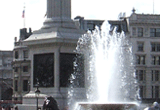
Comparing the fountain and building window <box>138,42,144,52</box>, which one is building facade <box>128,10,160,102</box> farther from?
the fountain

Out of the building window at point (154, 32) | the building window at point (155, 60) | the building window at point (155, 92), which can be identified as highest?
the building window at point (154, 32)

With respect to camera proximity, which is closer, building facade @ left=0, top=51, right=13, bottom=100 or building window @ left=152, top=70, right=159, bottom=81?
building window @ left=152, top=70, right=159, bottom=81

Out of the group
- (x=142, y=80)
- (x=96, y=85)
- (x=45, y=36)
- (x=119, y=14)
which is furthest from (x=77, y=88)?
(x=119, y=14)

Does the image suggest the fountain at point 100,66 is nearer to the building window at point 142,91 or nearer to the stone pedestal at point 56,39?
the stone pedestal at point 56,39

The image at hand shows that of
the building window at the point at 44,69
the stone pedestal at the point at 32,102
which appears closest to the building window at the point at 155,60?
the building window at the point at 44,69

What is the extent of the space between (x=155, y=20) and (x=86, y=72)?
139 ft

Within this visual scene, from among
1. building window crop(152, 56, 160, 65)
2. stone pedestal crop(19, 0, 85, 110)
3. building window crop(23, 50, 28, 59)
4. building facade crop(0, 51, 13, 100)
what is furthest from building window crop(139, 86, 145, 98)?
building facade crop(0, 51, 13, 100)

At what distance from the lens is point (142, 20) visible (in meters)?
92.7

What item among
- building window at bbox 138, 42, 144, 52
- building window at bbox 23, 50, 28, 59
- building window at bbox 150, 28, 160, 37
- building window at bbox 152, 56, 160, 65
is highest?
building window at bbox 150, 28, 160, 37


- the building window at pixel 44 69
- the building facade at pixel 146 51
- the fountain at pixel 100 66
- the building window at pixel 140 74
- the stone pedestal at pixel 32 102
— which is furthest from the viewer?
the building facade at pixel 146 51

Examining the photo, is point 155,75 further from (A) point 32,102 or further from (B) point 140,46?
(A) point 32,102

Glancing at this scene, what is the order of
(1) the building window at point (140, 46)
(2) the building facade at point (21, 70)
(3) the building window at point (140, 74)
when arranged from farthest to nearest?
(2) the building facade at point (21, 70) < (1) the building window at point (140, 46) < (3) the building window at point (140, 74)

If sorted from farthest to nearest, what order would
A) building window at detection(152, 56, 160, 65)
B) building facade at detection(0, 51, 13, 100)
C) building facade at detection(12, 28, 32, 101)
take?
building facade at detection(0, 51, 13, 100), building facade at detection(12, 28, 32, 101), building window at detection(152, 56, 160, 65)

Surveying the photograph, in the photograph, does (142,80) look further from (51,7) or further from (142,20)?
(51,7)
